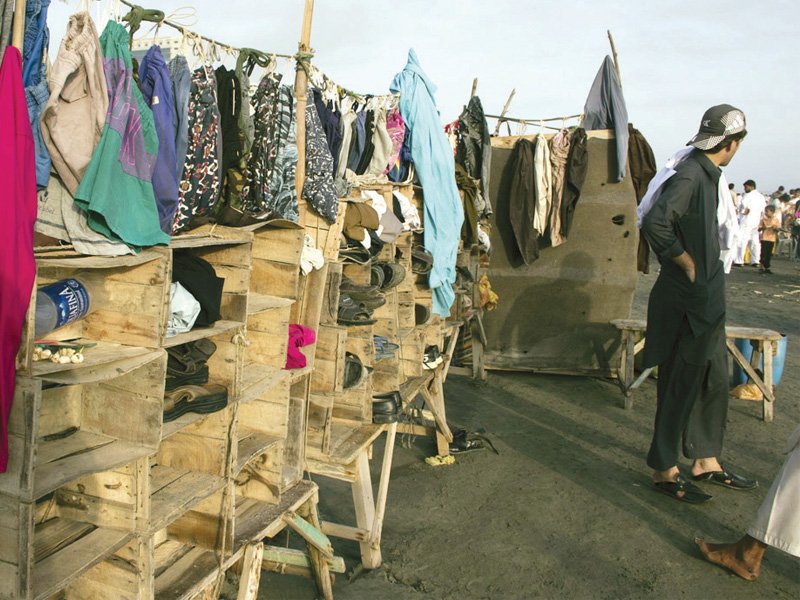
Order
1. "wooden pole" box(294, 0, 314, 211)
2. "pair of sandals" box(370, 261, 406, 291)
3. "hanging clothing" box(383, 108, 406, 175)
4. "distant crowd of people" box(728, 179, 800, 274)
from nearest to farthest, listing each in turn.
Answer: "wooden pole" box(294, 0, 314, 211), "pair of sandals" box(370, 261, 406, 291), "hanging clothing" box(383, 108, 406, 175), "distant crowd of people" box(728, 179, 800, 274)

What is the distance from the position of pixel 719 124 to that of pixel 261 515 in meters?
3.52

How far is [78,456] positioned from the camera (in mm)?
2203

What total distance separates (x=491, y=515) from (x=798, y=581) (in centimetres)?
175

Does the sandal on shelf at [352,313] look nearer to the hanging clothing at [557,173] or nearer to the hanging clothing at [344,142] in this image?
the hanging clothing at [344,142]

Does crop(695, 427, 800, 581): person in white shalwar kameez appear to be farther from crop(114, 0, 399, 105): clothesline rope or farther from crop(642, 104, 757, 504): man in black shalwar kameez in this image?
crop(114, 0, 399, 105): clothesline rope

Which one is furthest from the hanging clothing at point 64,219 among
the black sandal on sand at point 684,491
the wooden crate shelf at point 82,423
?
the black sandal on sand at point 684,491

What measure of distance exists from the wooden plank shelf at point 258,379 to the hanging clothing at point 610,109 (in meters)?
5.57

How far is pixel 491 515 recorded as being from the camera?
4758 mm

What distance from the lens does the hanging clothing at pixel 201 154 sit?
2.80 meters

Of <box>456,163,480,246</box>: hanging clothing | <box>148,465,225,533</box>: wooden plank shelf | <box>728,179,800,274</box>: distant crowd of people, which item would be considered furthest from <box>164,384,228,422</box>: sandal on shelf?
<box>728,179,800,274</box>: distant crowd of people

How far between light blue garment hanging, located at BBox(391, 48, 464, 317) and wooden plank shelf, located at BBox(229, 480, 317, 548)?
2.48 m

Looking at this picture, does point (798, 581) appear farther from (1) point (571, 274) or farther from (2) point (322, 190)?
(1) point (571, 274)

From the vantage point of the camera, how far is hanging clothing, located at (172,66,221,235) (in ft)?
Answer: 9.18

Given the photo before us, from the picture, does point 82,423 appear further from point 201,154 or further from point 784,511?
point 784,511
